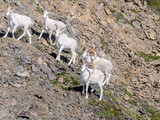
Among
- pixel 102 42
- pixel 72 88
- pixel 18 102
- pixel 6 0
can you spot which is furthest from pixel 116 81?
pixel 18 102

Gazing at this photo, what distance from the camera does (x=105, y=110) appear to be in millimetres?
16422

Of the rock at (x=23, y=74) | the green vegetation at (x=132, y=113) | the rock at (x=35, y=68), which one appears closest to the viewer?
the rock at (x=23, y=74)

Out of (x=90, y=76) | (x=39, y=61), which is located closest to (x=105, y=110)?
(x=90, y=76)

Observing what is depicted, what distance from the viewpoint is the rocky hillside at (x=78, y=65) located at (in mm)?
14766

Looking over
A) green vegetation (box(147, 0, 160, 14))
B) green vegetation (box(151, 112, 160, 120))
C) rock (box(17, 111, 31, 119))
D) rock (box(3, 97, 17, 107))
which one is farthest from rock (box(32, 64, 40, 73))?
green vegetation (box(147, 0, 160, 14))

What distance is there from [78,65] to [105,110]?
15.9ft

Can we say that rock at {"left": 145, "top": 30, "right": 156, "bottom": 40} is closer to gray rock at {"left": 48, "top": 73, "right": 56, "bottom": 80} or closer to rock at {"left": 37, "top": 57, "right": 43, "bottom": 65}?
rock at {"left": 37, "top": 57, "right": 43, "bottom": 65}

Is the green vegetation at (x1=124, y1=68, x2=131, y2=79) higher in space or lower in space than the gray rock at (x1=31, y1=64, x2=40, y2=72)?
lower

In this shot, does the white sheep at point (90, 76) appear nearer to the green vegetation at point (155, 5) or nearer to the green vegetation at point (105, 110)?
the green vegetation at point (105, 110)

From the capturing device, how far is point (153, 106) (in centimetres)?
2294

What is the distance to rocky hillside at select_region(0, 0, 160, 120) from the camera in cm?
1477

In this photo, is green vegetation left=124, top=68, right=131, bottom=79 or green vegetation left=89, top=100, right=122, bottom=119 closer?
green vegetation left=89, top=100, right=122, bottom=119

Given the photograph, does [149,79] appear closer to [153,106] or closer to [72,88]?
[153,106]

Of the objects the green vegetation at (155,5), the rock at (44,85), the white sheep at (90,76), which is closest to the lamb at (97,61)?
the white sheep at (90,76)
